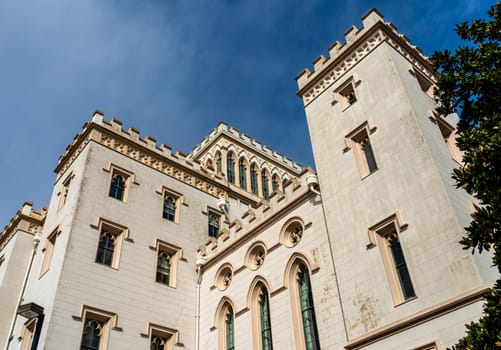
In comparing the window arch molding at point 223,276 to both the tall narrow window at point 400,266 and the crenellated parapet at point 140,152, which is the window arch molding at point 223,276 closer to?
the crenellated parapet at point 140,152

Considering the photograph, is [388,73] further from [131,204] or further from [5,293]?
[5,293]

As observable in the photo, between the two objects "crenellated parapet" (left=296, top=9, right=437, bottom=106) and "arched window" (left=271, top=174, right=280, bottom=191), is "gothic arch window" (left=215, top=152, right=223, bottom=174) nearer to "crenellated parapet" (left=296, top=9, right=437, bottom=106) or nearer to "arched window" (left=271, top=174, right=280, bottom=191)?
"arched window" (left=271, top=174, right=280, bottom=191)

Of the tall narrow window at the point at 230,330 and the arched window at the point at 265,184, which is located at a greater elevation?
the arched window at the point at 265,184

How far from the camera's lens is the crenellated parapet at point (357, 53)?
1731 centimetres

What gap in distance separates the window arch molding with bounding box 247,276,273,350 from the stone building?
0.06 metres

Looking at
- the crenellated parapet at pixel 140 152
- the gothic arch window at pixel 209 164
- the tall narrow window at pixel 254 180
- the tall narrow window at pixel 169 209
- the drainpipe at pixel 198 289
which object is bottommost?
the drainpipe at pixel 198 289

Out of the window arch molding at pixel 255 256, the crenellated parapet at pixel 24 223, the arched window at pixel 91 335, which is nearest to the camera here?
the arched window at pixel 91 335

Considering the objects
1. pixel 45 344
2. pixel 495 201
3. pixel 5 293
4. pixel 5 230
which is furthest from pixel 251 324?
pixel 5 230

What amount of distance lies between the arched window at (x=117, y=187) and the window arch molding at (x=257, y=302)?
7.38 metres

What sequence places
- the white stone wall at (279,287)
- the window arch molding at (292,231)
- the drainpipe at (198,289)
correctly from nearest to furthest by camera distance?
the white stone wall at (279,287) → the window arch molding at (292,231) → the drainpipe at (198,289)

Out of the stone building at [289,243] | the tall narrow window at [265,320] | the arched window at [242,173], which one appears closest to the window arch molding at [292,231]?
the stone building at [289,243]

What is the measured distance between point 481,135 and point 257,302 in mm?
11335

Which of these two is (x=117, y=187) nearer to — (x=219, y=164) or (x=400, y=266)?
(x=219, y=164)

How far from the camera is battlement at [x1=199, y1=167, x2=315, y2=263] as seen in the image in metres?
17.7
